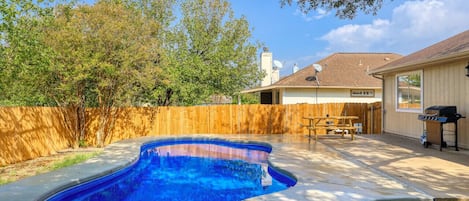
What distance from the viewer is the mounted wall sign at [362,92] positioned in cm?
1628

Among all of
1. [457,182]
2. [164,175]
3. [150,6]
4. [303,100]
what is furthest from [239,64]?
[457,182]

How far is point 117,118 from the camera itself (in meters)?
12.7

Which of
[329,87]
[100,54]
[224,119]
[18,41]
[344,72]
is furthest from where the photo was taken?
[344,72]

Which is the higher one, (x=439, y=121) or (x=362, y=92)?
(x=362, y=92)

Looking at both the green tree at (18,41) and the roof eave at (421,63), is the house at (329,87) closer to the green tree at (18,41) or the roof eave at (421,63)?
the roof eave at (421,63)

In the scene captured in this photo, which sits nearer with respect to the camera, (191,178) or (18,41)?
(18,41)

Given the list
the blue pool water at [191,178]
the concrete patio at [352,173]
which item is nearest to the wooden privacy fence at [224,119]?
the blue pool water at [191,178]

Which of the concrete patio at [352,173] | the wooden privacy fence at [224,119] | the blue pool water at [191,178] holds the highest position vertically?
the wooden privacy fence at [224,119]

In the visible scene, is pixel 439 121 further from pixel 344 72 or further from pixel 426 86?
pixel 344 72

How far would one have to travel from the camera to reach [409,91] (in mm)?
10406

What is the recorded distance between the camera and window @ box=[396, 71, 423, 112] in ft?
32.4

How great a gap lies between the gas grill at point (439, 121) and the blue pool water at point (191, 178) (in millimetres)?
4299

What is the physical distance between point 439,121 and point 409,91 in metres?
2.99

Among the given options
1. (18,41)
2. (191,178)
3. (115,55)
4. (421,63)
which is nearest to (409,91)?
(421,63)
